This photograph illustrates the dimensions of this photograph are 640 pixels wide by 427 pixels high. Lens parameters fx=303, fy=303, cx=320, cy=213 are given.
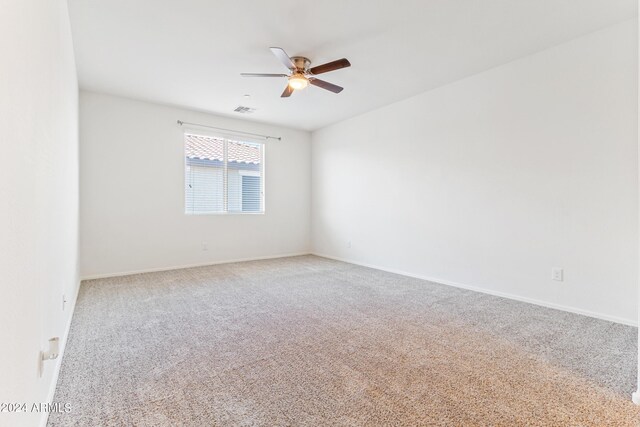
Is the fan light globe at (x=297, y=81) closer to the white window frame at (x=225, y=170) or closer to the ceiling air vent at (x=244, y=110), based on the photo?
the ceiling air vent at (x=244, y=110)

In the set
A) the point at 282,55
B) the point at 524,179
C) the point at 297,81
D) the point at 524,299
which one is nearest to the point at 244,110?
the point at 297,81

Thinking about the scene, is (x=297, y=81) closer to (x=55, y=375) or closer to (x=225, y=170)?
(x=225, y=170)

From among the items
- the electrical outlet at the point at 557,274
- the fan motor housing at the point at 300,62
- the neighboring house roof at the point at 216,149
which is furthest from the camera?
the neighboring house roof at the point at 216,149

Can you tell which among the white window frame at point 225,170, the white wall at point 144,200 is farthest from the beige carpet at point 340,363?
the white window frame at point 225,170

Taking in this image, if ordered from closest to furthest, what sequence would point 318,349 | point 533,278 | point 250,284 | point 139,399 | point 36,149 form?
point 36,149
point 139,399
point 318,349
point 533,278
point 250,284

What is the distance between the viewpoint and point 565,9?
244 cm

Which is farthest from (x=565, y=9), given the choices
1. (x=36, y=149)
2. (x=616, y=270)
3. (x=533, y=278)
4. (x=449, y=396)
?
(x=36, y=149)

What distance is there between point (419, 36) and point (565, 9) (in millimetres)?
1116

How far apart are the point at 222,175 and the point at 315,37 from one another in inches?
128

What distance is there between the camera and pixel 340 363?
1.97m

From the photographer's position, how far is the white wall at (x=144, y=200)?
4207 millimetres

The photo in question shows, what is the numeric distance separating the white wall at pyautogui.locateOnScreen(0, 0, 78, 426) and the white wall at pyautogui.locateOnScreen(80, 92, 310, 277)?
2681 millimetres

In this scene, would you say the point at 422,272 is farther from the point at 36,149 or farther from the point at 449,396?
the point at 36,149

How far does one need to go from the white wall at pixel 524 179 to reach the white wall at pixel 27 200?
389 cm
